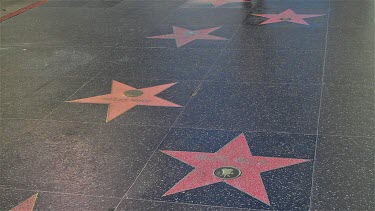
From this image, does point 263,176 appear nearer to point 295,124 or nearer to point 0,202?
point 295,124

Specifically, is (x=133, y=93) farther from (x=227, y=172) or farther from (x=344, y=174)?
(x=344, y=174)

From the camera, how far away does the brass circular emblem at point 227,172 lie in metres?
3.94

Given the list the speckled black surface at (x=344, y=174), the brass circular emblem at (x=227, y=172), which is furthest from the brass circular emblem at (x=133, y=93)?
the speckled black surface at (x=344, y=174)

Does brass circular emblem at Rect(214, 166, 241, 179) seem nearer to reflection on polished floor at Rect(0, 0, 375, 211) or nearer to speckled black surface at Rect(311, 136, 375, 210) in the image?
reflection on polished floor at Rect(0, 0, 375, 211)

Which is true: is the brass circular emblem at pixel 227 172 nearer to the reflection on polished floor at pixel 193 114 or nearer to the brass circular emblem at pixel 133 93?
the reflection on polished floor at pixel 193 114

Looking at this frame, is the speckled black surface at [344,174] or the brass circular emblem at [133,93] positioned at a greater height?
the speckled black surface at [344,174]

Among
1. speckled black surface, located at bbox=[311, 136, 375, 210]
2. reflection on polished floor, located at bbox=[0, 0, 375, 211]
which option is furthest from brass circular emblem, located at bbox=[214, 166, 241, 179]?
speckled black surface, located at bbox=[311, 136, 375, 210]

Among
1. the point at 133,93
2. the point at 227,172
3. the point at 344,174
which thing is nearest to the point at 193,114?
the point at 133,93

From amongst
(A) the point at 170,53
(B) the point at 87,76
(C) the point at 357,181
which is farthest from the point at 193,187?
(A) the point at 170,53

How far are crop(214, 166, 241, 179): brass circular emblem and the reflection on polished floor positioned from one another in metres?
0.01

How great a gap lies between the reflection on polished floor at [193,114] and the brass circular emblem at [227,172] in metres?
0.01

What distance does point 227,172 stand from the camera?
3.99 m

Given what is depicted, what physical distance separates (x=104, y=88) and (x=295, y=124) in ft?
Answer: 7.42

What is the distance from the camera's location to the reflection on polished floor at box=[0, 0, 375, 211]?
381 cm
